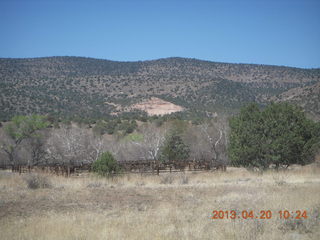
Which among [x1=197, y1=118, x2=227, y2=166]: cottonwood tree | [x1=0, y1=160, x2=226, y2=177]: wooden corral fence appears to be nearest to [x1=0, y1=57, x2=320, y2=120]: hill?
[x1=197, y1=118, x2=227, y2=166]: cottonwood tree

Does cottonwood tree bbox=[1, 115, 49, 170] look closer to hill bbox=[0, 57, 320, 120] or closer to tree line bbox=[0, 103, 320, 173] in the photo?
tree line bbox=[0, 103, 320, 173]

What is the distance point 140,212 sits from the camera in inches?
409

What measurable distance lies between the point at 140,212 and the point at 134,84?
3017 inches

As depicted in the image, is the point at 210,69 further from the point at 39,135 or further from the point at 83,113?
the point at 39,135

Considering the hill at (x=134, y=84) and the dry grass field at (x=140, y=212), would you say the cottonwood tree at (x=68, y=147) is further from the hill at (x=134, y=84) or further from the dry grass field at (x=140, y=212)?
the hill at (x=134, y=84)

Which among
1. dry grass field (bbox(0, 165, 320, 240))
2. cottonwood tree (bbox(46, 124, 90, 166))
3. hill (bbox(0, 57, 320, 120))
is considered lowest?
cottonwood tree (bbox(46, 124, 90, 166))

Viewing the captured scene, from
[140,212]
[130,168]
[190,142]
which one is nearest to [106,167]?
[130,168]

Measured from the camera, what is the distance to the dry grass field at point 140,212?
25.2ft

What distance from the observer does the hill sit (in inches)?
2653

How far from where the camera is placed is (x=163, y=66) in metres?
99.7

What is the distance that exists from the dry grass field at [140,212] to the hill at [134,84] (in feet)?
148

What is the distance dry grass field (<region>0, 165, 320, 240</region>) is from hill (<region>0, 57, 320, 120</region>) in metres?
45.2
